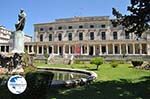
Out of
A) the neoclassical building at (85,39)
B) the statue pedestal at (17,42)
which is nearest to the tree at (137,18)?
the statue pedestal at (17,42)

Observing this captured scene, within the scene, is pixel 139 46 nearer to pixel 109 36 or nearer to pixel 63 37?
pixel 109 36

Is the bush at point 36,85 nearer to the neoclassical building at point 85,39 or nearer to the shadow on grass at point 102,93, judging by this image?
the shadow on grass at point 102,93

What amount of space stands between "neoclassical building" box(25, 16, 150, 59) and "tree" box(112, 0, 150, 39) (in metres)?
47.4

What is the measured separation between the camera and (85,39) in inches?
2778

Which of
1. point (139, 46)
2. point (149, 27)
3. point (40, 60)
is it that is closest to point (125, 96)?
point (149, 27)

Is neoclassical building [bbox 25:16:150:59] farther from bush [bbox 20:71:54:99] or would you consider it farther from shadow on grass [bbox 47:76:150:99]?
bush [bbox 20:71:54:99]

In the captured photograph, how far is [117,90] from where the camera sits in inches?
Result: 526

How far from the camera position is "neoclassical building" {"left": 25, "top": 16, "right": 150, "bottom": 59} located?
6500 cm

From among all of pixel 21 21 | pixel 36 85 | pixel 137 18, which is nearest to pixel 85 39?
pixel 21 21

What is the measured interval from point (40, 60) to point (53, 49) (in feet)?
54.1

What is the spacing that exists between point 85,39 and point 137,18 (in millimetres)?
55021

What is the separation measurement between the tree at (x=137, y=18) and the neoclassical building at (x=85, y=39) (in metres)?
47.4

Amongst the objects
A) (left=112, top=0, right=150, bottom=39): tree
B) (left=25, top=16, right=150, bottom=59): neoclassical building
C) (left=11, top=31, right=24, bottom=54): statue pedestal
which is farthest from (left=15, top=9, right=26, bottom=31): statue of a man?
(left=25, top=16, right=150, bottom=59): neoclassical building

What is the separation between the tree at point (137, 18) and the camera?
15.1 m
